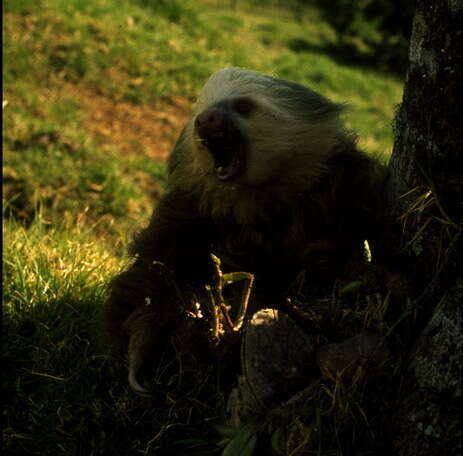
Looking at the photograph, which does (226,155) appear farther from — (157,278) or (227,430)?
(227,430)

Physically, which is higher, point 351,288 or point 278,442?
point 351,288

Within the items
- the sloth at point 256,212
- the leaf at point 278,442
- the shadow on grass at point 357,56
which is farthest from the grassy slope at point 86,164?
the shadow on grass at point 357,56

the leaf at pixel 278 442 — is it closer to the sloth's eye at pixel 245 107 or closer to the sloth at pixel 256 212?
the sloth at pixel 256 212

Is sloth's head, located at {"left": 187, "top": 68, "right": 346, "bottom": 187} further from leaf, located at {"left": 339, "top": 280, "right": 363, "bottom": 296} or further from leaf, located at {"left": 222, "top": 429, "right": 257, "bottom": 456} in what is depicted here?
leaf, located at {"left": 222, "top": 429, "right": 257, "bottom": 456}

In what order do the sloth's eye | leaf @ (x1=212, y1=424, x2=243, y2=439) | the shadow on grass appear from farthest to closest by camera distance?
the shadow on grass, the sloth's eye, leaf @ (x1=212, y1=424, x2=243, y2=439)

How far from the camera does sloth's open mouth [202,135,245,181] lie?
7.65 feet

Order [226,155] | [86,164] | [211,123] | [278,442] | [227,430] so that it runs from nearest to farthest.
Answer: [278,442], [227,430], [211,123], [226,155], [86,164]

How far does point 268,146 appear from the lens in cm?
237

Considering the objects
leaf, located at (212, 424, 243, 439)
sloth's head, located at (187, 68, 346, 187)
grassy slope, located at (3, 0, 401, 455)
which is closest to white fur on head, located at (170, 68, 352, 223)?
sloth's head, located at (187, 68, 346, 187)

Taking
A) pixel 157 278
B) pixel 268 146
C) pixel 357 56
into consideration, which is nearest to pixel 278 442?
pixel 157 278

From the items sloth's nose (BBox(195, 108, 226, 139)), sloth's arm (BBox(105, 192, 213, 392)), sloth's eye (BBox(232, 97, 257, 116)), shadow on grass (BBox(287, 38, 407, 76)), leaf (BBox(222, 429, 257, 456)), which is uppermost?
sloth's eye (BBox(232, 97, 257, 116))

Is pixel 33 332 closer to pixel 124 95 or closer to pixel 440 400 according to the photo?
pixel 440 400

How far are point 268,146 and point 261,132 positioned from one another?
6 cm

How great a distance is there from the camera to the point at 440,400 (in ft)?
5.74
